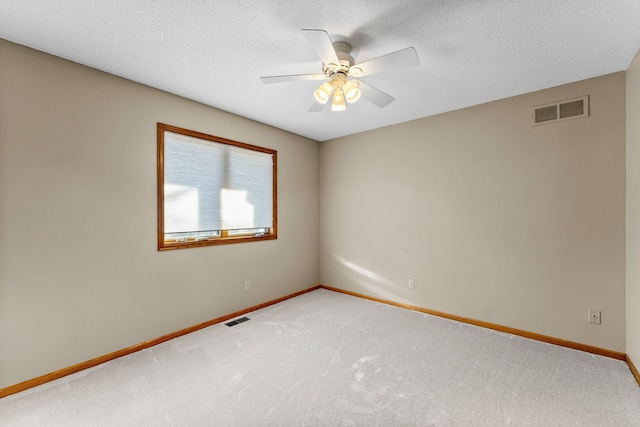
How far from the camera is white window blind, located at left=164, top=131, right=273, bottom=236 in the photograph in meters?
2.90

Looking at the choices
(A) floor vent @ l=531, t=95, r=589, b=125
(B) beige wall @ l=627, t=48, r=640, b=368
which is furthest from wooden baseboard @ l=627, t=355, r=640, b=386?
(A) floor vent @ l=531, t=95, r=589, b=125

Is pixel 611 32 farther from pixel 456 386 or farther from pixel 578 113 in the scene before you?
pixel 456 386

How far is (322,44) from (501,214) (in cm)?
258

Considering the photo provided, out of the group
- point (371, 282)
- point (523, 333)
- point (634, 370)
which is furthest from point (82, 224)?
point (634, 370)

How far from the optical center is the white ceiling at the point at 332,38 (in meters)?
1.67

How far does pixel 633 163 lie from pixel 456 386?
2277mm

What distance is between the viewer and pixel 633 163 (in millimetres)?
2234

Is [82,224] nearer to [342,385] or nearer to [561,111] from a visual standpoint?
[342,385]

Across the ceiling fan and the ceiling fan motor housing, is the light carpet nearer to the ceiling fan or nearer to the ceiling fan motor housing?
the ceiling fan

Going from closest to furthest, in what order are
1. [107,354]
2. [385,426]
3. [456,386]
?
[385,426] → [456,386] → [107,354]

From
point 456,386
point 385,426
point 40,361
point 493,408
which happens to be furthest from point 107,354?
point 493,408

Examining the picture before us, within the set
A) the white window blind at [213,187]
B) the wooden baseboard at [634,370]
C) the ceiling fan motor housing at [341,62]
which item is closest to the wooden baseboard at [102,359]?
the white window blind at [213,187]

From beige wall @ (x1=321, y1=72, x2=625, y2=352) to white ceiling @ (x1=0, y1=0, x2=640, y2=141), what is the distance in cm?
50

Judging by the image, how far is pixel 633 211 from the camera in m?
2.23
